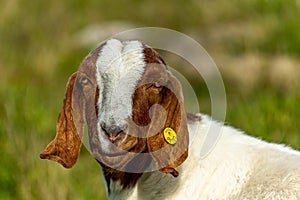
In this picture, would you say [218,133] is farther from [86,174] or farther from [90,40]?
[90,40]

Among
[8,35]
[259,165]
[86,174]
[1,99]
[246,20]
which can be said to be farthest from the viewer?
[8,35]

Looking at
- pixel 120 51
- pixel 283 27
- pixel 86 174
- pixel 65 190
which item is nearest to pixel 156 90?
pixel 120 51

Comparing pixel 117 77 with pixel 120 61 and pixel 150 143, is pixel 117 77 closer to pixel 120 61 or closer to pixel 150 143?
pixel 120 61

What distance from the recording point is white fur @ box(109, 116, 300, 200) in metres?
4.38

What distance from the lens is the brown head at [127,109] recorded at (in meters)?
4.01

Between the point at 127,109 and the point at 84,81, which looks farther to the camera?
the point at 84,81

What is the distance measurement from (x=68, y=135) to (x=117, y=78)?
1.43 ft

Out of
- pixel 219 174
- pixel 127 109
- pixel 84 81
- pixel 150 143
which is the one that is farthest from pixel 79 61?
pixel 127 109

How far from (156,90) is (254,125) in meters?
3.51

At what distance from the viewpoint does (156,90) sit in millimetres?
4156

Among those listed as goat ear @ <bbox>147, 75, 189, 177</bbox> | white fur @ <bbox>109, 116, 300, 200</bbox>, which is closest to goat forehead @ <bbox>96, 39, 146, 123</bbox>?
goat ear @ <bbox>147, 75, 189, 177</bbox>

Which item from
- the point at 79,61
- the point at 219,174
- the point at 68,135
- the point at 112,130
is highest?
the point at 112,130

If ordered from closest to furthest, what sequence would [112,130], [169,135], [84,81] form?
[112,130] → [169,135] → [84,81]

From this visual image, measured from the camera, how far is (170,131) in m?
4.12
